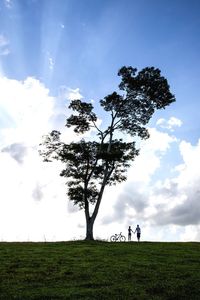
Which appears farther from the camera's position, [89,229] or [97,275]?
[89,229]

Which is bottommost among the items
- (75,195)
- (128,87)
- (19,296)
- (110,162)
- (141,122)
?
(19,296)

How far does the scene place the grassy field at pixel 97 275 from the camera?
18250mm

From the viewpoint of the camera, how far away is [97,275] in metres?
22.1

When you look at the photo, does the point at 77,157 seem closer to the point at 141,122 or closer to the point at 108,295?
the point at 141,122

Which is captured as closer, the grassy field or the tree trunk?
the grassy field

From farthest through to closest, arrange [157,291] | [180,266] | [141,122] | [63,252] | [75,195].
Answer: [141,122] → [75,195] → [63,252] → [180,266] → [157,291]

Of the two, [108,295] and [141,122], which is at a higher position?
[141,122]

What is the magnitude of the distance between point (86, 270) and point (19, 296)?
6.86m

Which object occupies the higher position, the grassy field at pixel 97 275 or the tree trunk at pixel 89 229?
the tree trunk at pixel 89 229

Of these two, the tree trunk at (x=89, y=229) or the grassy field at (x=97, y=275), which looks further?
the tree trunk at (x=89, y=229)

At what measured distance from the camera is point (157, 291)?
63.0ft

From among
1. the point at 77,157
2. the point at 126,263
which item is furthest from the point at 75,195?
the point at 126,263

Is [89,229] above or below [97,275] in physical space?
above

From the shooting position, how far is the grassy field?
59.9ft
